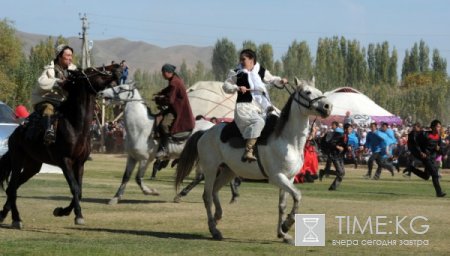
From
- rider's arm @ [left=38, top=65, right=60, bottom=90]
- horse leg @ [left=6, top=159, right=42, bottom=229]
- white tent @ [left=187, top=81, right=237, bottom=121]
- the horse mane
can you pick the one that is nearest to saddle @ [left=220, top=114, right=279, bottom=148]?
the horse mane

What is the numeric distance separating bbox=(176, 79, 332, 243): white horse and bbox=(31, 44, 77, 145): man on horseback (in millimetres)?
2475

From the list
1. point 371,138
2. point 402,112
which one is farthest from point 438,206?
point 402,112

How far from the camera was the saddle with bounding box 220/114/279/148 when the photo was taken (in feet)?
48.4

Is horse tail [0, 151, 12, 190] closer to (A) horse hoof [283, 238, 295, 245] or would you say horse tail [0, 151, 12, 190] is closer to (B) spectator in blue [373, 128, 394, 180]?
(A) horse hoof [283, 238, 295, 245]

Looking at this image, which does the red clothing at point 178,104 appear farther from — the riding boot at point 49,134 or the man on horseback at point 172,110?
the riding boot at point 49,134

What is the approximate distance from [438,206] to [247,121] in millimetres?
8300

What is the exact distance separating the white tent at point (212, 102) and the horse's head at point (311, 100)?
4822 centimetres

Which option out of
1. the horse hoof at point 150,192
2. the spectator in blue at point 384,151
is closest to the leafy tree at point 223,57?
the spectator in blue at point 384,151

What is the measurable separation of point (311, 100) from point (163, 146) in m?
7.67

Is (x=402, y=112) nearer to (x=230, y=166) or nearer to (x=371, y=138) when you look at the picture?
(x=371, y=138)

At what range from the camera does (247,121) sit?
14797mm

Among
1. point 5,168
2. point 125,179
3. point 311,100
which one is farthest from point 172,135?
point 311,100

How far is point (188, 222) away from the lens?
16750 millimetres

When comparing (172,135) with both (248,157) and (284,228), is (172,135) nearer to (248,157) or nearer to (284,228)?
(248,157)
